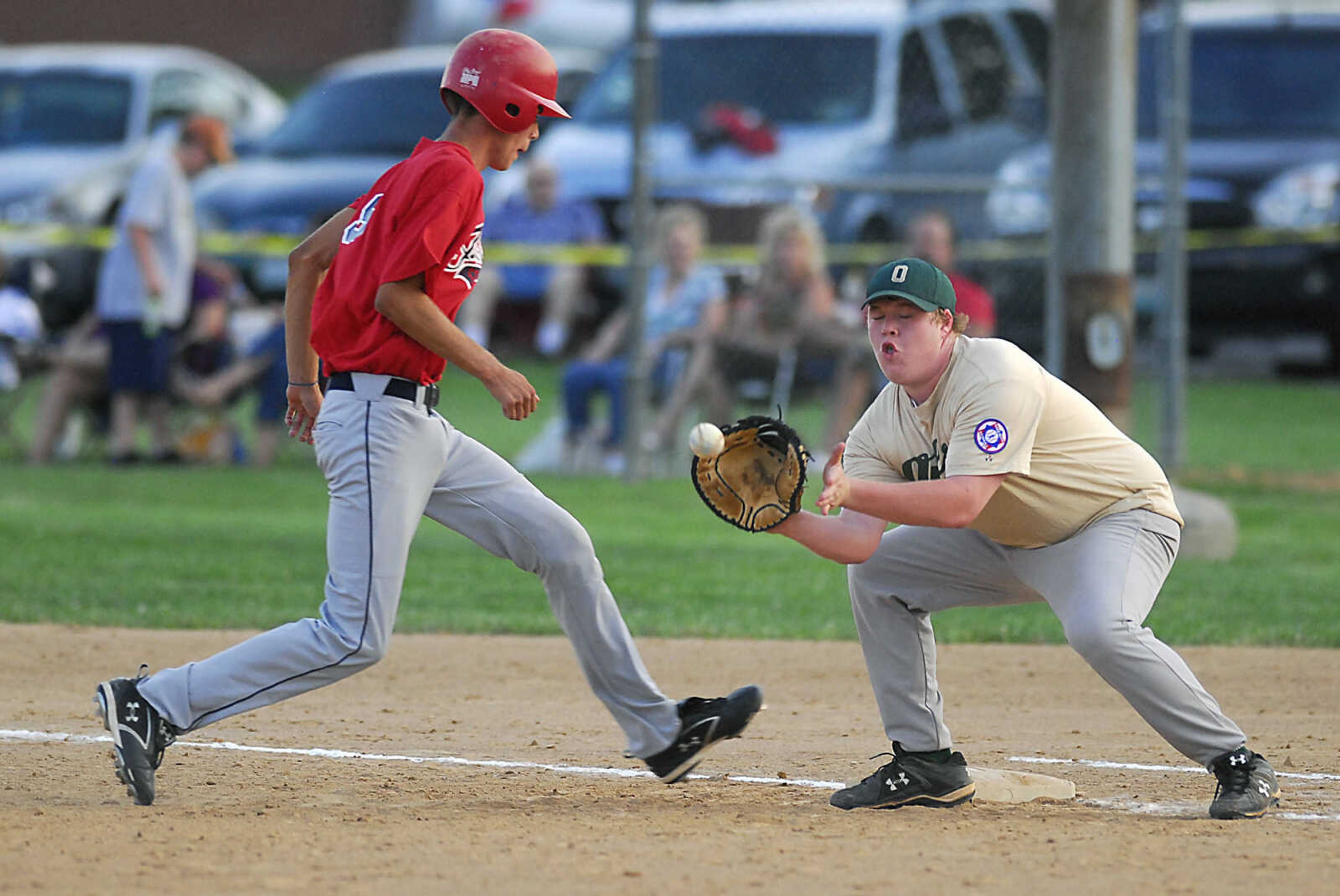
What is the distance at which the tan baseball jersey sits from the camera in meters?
4.67

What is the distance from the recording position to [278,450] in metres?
13.3

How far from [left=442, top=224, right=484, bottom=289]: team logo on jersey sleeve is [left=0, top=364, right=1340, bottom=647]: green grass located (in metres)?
3.20

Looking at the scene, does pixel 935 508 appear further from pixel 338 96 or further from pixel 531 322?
pixel 338 96

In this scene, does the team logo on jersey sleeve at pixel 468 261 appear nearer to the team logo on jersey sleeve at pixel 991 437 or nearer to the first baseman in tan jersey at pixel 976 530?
the first baseman in tan jersey at pixel 976 530

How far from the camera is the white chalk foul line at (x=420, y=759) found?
17.7 feet

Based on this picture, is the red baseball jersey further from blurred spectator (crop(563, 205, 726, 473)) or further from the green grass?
blurred spectator (crop(563, 205, 726, 473))

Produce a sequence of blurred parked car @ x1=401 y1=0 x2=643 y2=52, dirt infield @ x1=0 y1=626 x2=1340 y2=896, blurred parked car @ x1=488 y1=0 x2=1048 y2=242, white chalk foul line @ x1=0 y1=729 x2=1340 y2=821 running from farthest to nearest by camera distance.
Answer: blurred parked car @ x1=401 y1=0 x2=643 y2=52 → blurred parked car @ x1=488 y1=0 x2=1048 y2=242 → white chalk foul line @ x1=0 y1=729 x2=1340 y2=821 → dirt infield @ x1=0 y1=626 x2=1340 y2=896

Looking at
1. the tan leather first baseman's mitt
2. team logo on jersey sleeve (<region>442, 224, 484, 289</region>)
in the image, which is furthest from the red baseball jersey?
the tan leather first baseman's mitt

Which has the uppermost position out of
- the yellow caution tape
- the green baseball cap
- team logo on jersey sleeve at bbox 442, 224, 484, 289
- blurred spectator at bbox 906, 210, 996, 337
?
the yellow caution tape

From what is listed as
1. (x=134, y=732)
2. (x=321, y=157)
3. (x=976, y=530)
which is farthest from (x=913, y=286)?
(x=321, y=157)

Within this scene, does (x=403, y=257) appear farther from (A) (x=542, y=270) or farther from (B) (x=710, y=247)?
(A) (x=542, y=270)

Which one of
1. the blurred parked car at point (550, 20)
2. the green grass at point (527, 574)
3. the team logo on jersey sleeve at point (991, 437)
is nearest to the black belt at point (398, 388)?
the team logo on jersey sleeve at point (991, 437)

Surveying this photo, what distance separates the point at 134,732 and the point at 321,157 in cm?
1200

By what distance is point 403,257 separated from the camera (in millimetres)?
4672
